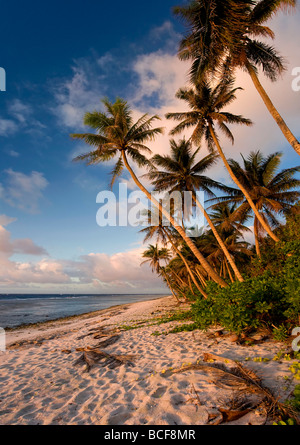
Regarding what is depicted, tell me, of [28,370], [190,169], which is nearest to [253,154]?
[190,169]

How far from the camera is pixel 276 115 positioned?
775 cm

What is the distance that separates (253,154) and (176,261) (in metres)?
16.5

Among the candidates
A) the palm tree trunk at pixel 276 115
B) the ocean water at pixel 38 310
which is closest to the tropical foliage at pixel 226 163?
the palm tree trunk at pixel 276 115

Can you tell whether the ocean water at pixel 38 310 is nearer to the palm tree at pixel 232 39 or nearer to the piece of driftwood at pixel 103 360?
the piece of driftwood at pixel 103 360

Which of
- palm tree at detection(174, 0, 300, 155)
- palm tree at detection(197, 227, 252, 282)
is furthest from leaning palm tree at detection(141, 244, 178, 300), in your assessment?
palm tree at detection(174, 0, 300, 155)

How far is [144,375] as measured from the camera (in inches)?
151

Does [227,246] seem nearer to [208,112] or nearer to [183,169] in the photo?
[183,169]

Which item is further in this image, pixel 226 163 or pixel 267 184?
pixel 267 184

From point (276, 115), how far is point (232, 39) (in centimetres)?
338

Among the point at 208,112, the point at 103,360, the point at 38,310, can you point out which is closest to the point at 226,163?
the point at 208,112

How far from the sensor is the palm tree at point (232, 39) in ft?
25.0

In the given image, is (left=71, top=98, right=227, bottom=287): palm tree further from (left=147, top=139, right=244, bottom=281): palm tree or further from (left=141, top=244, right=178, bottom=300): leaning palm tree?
(left=141, top=244, right=178, bottom=300): leaning palm tree

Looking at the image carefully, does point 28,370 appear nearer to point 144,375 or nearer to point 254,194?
point 144,375

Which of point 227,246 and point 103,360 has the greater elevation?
point 227,246
